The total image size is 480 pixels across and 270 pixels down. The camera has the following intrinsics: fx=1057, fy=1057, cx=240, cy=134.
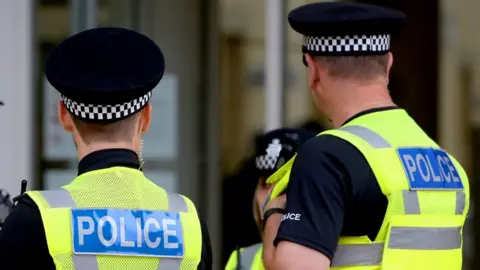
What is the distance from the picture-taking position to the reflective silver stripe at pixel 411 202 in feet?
9.96

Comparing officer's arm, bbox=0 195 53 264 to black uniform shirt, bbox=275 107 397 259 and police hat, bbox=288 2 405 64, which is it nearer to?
black uniform shirt, bbox=275 107 397 259

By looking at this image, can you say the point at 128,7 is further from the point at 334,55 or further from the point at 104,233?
the point at 104,233

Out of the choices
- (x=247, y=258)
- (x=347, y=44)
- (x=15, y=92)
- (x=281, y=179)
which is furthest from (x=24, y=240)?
(x=15, y=92)

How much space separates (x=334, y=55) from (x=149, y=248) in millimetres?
860

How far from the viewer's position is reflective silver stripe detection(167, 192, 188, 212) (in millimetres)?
2861

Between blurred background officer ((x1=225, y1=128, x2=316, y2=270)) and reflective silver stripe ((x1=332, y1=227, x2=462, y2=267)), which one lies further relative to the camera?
blurred background officer ((x1=225, y1=128, x2=316, y2=270))

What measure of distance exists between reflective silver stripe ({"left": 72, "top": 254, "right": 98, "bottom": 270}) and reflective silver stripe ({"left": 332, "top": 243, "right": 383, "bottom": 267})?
72cm

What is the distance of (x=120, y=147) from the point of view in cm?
283

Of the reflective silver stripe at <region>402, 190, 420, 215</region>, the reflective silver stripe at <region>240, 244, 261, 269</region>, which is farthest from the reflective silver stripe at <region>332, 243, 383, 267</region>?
the reflective silver stripe at <region>240, 244, 261, 269</region>

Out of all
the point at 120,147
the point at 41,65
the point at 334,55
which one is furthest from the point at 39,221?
the point at 41,65

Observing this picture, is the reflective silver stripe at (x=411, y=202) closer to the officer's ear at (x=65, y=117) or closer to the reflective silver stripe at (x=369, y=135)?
the reflective silver stripe at (x=369, y=135)

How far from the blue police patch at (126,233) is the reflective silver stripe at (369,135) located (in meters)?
0.60

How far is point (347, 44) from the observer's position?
320 cm

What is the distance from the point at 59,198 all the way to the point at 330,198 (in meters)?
0.74
